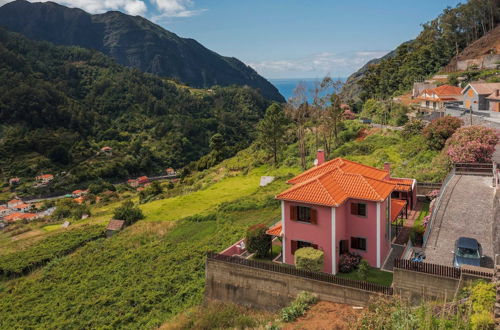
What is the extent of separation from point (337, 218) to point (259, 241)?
4469 millimetres

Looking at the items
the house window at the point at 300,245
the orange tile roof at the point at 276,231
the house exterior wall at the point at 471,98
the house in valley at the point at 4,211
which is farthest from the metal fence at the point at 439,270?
the house in valley at the point at 4,211

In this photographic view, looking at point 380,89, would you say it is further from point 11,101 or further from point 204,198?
point 11,101

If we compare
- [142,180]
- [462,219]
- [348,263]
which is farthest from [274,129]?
[142,180]

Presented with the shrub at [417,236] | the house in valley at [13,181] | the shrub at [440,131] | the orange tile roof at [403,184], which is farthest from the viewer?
the house in valley at [13,181]

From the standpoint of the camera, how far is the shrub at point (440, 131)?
33594 mm

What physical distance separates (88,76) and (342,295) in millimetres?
157030

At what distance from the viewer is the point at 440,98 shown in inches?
2183

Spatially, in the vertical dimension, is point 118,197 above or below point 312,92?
below

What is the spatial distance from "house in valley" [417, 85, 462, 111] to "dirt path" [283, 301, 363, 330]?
4433 centimetres

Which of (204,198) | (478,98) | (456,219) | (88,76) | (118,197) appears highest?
(88,76)

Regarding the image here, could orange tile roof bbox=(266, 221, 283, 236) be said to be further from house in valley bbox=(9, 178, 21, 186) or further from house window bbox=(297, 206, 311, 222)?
house in valley bbox=(9, 178, 21, 186)

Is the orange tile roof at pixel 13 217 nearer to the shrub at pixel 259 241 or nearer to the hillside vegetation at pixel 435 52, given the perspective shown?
the shrub at pixel 259 241

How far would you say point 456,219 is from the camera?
20.5m

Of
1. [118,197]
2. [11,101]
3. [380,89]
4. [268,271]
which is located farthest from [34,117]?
[268,271]
